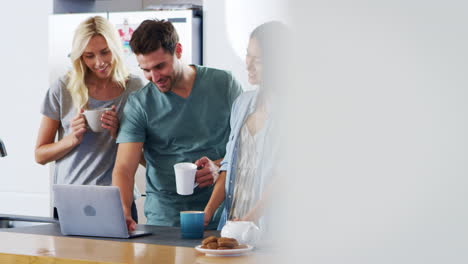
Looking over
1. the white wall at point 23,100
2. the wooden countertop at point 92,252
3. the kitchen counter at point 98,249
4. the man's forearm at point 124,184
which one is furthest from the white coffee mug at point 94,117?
→ the white wall at point 23,100

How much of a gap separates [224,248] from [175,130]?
1.02 m

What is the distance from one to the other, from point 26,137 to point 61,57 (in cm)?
58

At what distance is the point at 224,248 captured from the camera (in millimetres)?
1407

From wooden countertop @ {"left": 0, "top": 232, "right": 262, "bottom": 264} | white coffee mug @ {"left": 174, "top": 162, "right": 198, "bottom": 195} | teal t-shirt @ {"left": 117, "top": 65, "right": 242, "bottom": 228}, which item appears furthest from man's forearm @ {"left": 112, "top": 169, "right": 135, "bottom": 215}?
wooden countertop @ {"left": 0, "top": 232, "right": 262, "bottom": 264}

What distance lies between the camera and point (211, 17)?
10.4 ft

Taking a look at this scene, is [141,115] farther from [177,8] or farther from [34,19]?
[34,19]

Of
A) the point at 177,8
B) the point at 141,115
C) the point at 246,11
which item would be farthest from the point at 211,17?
the point at 246,11

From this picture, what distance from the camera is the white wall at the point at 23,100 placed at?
362 centimetres

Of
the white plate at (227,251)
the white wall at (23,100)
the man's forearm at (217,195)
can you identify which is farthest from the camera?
the white wall at (23,100)

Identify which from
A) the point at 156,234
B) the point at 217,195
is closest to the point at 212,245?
the point at 156,234

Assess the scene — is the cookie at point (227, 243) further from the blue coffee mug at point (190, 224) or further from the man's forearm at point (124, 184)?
the man's forearm at point (124, 184)

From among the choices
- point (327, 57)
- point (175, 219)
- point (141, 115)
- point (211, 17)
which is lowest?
point (175, 219)

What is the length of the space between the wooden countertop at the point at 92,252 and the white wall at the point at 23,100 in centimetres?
202

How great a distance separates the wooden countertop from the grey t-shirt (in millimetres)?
877
